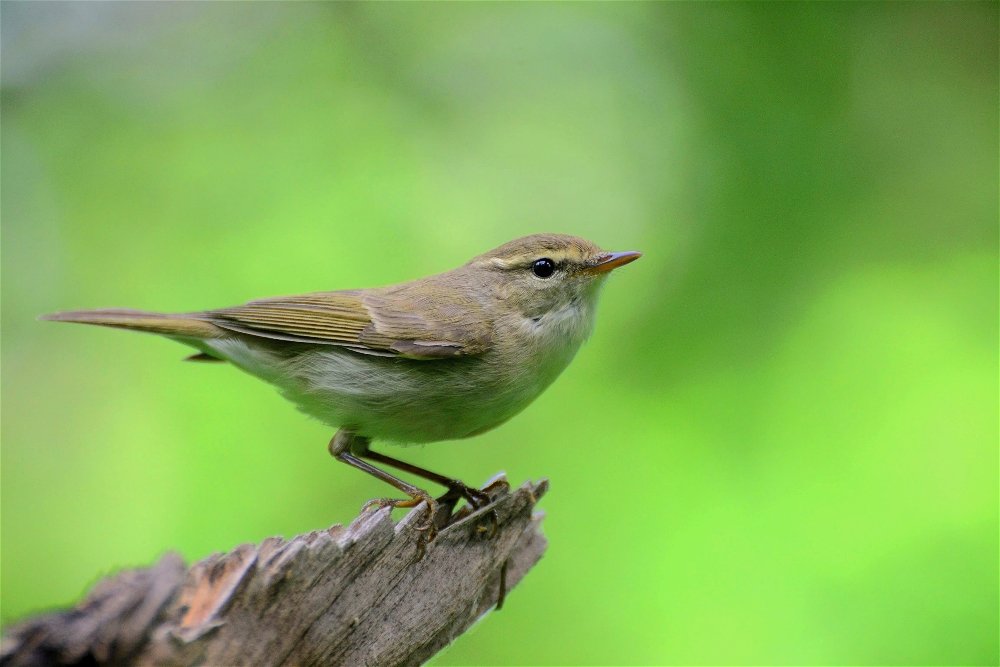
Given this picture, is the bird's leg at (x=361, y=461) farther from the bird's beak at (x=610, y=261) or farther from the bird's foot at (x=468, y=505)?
the bird's beak at (x=610, y=261)

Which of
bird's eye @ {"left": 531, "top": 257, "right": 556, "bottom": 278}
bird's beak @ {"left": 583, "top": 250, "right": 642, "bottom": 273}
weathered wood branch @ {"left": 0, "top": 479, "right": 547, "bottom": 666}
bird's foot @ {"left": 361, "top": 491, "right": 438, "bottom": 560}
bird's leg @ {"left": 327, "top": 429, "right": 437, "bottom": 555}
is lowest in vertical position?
weathered wood branch @ {"left": 0, "top": 479, "right": 547, "bottom": 666}

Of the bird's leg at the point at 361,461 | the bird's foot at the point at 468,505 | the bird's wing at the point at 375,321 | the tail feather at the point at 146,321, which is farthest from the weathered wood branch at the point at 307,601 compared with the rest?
the tail feather at the point at 146,321

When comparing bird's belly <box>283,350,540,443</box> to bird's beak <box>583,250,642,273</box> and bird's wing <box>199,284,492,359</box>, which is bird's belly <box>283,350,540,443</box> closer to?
bird's wing <box>199,284,492,359</box>

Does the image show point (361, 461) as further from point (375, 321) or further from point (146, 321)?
point (146, 321)

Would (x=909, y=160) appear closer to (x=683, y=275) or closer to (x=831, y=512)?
(x=683, y=275)

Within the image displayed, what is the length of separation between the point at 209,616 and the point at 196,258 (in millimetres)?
4341

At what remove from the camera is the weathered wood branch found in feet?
5.80

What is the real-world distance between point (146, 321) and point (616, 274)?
9.94 feet

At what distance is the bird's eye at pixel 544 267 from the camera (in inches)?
158

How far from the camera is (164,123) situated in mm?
6566

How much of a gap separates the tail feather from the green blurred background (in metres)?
1.51

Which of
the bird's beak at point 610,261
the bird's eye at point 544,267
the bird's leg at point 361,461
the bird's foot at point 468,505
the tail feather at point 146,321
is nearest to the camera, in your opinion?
the bird's foot at point 468,505

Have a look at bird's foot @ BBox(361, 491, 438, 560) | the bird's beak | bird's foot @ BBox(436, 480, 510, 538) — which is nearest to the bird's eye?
the bird's beak

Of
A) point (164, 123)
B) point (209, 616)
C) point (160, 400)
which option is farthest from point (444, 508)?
point (164, 123)
